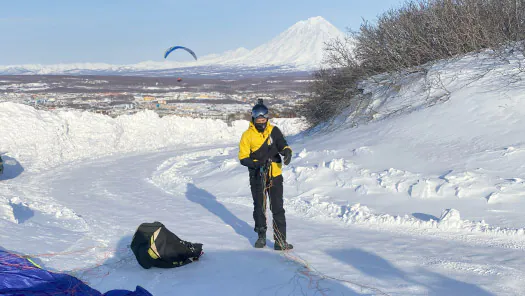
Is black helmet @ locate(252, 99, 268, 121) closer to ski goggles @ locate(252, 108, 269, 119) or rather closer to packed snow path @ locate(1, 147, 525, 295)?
ski goggles @ locate(252, 108, 269, 119)

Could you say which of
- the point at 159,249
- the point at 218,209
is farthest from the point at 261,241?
the point at 218,209

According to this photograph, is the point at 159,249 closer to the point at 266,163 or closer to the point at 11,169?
the point at 266,163

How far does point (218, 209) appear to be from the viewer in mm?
9703

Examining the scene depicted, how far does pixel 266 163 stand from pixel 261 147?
0.22 meters

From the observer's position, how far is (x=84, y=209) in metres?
10.2

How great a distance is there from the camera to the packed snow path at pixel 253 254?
197 inches

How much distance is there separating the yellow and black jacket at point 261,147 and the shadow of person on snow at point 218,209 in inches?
51.0

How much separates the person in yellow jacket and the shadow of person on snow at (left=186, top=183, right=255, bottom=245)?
764mm

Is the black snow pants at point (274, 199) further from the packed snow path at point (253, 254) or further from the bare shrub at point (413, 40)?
the bare shrub at point (413, 40)

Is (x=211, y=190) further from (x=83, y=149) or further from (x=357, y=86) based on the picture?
(x=83, y=149)

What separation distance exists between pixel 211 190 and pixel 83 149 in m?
13.4

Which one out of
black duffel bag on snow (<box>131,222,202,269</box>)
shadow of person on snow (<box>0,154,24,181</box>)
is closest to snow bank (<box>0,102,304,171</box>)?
shadow of person on snow (<box>0,154,24,181</box>)

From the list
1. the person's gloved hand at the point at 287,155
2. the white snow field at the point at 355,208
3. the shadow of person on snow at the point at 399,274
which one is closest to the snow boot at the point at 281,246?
the white snow field at the point at 355,208

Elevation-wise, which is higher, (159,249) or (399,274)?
(159,249)
